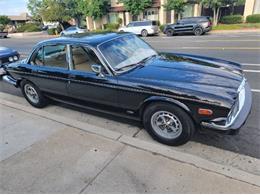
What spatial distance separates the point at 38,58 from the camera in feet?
15.2

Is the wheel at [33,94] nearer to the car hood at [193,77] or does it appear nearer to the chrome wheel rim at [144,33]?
the car hood at [193,77]

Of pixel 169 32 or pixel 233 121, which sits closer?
pixel 233 121

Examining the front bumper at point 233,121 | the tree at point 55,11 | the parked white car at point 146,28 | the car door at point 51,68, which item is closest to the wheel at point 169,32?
the parked white car at point 146,28

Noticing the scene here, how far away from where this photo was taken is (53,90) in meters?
4.55

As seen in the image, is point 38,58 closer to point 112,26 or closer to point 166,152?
point 166,152

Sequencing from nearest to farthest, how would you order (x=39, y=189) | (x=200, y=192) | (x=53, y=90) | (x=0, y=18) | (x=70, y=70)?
(x=200, y=192) < (x=39, y=189) < (x=70, y=70) < (x=53, y=90) < (x=0, y=18)

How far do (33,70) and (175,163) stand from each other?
11.3 feet

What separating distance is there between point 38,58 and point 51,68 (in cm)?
51

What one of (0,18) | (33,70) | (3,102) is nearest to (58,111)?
(33,70)

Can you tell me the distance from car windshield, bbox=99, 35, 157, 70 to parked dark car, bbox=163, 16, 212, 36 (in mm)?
15984

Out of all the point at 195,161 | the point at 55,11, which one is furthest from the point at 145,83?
the point at 55,11

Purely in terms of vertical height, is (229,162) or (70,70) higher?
(70,70)

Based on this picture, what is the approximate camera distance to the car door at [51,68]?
418 cm

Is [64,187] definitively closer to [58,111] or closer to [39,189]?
[39,189]
